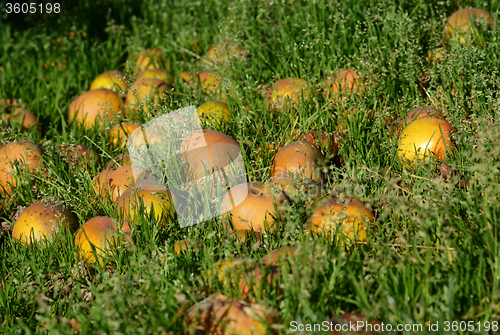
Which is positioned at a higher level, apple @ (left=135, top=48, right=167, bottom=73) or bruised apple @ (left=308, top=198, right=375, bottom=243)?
apple @ (left=135, top=48, right=167, bottom=73)

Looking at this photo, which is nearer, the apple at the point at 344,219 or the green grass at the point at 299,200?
the green grass at the point at 299,200

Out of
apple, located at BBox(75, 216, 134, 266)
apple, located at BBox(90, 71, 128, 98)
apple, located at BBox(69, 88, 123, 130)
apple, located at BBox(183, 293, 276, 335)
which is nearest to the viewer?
apple, located at BBox(183, 293, 276, 335)

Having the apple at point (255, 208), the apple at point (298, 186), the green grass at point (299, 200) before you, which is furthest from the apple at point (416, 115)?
the apple at point (255, 208)

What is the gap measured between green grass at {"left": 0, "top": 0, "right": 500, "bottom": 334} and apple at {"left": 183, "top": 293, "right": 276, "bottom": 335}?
0.14 feet

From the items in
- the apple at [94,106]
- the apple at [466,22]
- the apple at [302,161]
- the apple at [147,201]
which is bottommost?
the apple at [147,201]

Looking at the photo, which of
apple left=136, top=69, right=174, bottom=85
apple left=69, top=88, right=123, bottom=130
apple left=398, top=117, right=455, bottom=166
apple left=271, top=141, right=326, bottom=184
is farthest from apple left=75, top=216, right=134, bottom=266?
apple left=136, top=69, right=174, bottom=85

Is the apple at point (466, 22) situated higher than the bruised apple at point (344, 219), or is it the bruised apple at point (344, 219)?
the apple at point (466, 22)

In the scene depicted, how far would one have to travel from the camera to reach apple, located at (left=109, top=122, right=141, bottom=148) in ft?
10.5

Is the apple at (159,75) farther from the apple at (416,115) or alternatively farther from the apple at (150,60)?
the apple at (416,115)

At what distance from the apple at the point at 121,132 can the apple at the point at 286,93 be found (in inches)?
35.4

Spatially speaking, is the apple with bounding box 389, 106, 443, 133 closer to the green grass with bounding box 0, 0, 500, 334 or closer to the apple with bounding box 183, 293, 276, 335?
the green grass with bounding box 0, 0, 500, 334

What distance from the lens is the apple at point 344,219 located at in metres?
2.11

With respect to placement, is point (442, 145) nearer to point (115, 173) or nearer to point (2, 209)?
point (115, 173)

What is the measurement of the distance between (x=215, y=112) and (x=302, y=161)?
2.76 ft
